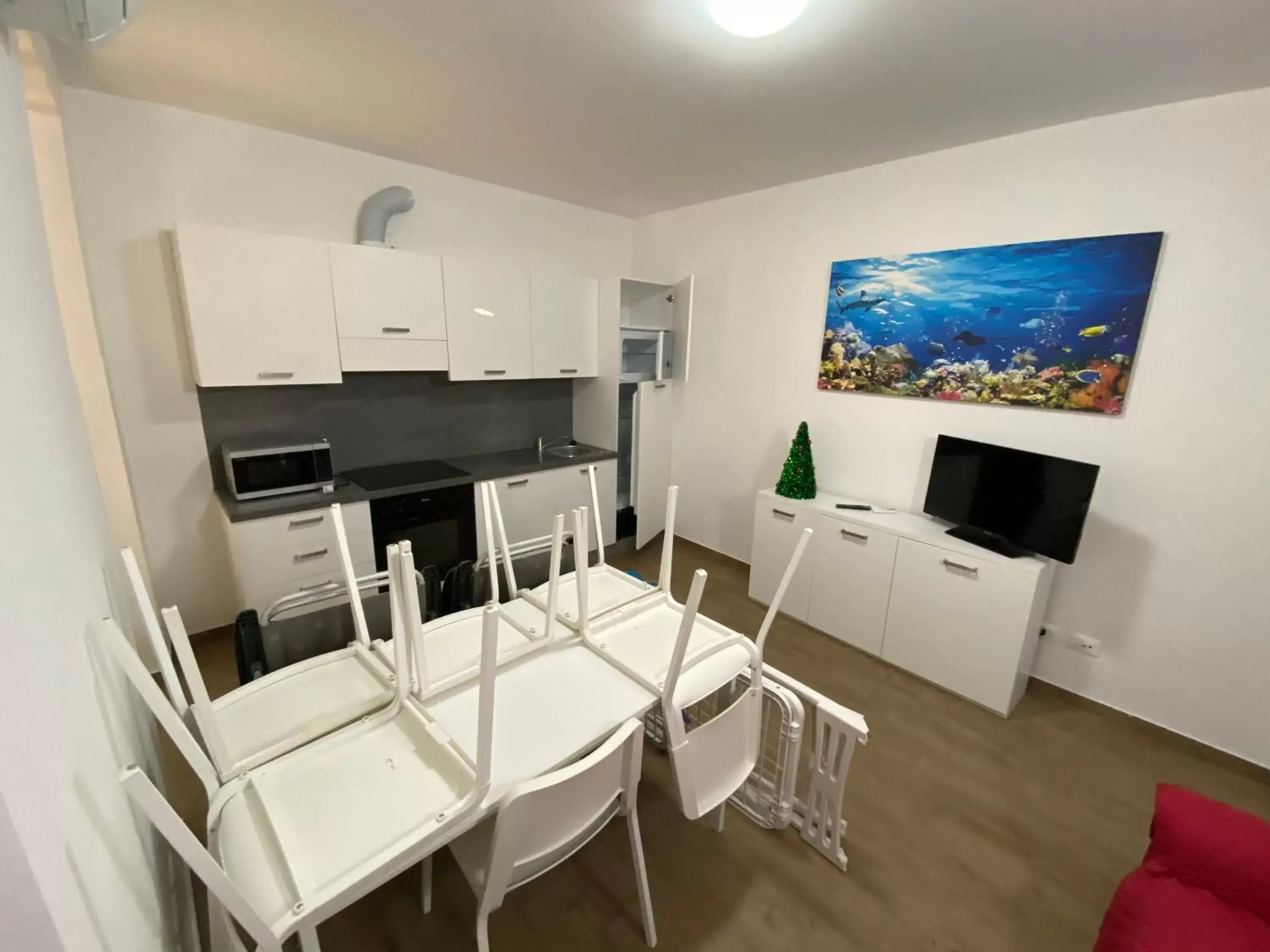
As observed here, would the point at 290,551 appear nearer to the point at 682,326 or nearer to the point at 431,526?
the point at 431,526

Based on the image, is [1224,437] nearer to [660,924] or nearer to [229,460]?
[660,924]

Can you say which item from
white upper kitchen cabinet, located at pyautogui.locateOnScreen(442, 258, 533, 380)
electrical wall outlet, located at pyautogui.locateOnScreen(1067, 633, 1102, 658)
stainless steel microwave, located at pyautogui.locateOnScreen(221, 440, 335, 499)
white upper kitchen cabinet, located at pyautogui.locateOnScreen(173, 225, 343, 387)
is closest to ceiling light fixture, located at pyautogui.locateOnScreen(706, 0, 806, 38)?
white upper kitchen cabinet, located at pyautogui.locateOnScreen(442, 258, 533, 380)

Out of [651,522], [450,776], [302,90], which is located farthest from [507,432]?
[450,776]

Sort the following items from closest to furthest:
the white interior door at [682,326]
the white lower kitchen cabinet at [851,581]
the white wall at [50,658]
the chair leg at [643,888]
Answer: the white wall at [50,658] → the chair leg at [643,888] → the white lower kitchen cabinet at [851,581] → the white interior door at [682,326]

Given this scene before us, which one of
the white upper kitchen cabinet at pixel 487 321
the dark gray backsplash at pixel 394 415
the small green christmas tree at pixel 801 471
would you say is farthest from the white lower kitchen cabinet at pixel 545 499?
the small green christmas tree at pixel 801 471

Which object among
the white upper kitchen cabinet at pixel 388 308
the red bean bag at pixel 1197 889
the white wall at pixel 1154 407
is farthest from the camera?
the white upper kitchen cabinet at pixel 388 308

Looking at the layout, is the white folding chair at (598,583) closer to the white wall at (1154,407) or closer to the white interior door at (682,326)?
the white wall at (1154,407)

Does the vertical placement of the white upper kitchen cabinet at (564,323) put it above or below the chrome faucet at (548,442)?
above

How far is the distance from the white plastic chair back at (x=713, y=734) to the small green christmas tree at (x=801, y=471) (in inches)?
66.0

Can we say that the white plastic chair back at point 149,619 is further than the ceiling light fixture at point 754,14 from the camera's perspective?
No

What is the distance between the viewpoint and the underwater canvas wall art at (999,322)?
213cm

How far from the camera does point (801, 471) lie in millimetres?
3051

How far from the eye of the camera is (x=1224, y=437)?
1.99 metres

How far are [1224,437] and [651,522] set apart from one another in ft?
9.73
